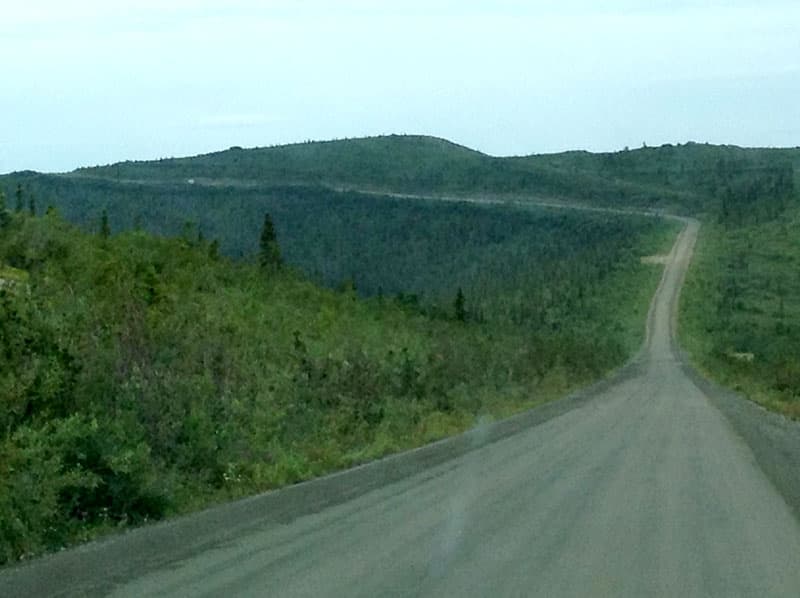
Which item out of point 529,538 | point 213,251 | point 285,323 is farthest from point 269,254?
point 529,538

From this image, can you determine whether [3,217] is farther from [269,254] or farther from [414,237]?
[414,237]

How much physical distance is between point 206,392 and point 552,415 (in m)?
23.0

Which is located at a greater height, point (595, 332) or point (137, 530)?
point (137, 530)

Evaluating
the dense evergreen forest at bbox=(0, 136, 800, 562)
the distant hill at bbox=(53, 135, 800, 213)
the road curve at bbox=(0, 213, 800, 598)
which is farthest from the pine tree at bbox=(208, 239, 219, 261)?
the distant hill at bbox=(53, 135, 800, 213)

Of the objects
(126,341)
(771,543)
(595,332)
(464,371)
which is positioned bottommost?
(595,332)

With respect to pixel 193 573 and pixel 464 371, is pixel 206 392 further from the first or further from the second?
pixel 464 371

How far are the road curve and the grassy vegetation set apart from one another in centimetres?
3751

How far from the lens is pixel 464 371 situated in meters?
43.9

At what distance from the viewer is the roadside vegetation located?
14.6m

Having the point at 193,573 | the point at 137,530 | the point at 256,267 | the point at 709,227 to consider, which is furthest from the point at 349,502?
the point at 709,227

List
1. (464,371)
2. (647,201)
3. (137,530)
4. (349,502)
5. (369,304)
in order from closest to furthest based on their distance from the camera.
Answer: (137,530) < (349,502) < (464,371) < (369,304) < (647,201)

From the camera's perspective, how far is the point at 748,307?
105375mm

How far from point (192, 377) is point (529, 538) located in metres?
6.90

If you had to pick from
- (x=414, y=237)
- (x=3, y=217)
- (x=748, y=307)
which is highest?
(x=3, y=217)
